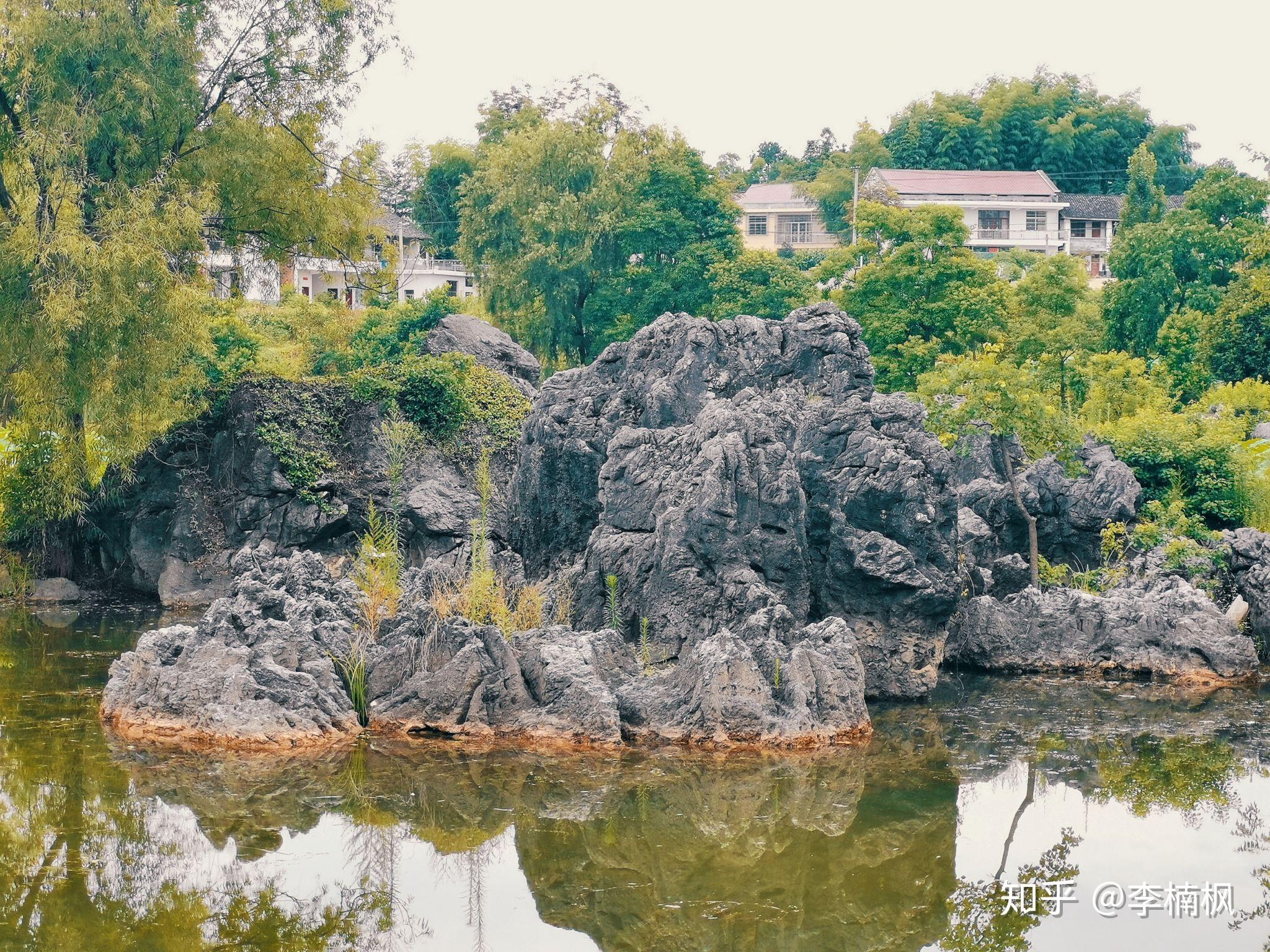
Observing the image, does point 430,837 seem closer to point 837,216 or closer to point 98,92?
point 98,92

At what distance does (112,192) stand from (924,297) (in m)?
16.0

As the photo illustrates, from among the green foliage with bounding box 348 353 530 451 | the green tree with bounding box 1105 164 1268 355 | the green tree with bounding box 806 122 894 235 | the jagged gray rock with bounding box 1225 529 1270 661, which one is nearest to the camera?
the jagged gray rock with bounding box 1225 529 1270 661

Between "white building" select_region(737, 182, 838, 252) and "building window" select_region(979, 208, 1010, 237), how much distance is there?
6971 mm

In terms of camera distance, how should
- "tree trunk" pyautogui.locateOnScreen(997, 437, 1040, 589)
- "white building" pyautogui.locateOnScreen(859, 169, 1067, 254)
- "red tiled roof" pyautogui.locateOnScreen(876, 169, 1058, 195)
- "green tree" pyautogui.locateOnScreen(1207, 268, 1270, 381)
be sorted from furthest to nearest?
"red tiled roof" pyautogui.locateOnScreen(876, 169, 1058, 195) < "white building" pyautogui.locateOnScreen(859, 169, 1067, 254) < "green tree" pyautogui.locateOnScreen(1207, 268, 1270, 381) < "tree trunk" pyautogui.locateOnScreen(997, 437, 1040, 589)

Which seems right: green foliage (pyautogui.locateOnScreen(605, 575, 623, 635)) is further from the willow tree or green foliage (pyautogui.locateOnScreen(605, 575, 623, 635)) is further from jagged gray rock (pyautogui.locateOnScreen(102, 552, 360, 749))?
the willow tree

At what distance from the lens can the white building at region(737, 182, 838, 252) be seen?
64.4 meters

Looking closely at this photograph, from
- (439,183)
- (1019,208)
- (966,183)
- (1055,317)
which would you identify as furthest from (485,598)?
(966,183)

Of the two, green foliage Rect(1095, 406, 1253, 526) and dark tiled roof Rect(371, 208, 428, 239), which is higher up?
dark tiled roof Rect(371, 208, 428, 239)

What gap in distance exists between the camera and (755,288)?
32.5 m

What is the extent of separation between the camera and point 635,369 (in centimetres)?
1686

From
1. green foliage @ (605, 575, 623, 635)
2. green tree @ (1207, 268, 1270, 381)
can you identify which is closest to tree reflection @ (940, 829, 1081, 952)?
green foliage @ (605, 575, 623, 635)

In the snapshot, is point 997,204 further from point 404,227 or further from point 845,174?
point 404,227

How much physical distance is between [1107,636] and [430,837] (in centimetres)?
849

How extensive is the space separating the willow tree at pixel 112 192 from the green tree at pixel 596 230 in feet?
39.4
